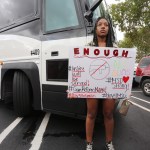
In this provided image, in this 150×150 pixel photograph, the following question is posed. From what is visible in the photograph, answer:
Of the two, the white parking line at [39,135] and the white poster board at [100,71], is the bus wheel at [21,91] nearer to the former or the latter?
the white parking line at [39,135]

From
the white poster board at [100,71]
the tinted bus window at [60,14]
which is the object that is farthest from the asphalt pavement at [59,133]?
the tinted bus window at [60,14]

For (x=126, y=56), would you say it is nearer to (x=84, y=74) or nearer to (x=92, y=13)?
(x=84, y=74)

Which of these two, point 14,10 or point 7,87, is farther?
point 7,87

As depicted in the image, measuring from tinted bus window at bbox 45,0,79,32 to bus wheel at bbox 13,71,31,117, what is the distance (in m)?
1.04

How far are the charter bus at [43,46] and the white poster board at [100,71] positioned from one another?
0.47 metres

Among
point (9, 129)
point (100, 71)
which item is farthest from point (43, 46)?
point (9, 129)

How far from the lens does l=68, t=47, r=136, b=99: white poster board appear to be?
3330 millimetres

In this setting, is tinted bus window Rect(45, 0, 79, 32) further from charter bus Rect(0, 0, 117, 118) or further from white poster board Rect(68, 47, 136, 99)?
white poster board Rect(68, 47, 136, 99)

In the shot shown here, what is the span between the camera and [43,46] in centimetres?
412

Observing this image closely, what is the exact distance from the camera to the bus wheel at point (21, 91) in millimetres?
4566

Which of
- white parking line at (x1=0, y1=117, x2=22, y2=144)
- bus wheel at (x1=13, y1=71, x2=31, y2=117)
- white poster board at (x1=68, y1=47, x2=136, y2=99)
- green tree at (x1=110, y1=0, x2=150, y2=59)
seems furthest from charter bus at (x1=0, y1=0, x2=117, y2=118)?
green tree at (x1=110, y1=0, x2=150, y2=59)

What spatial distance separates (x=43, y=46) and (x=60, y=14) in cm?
58

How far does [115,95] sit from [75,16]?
141cm

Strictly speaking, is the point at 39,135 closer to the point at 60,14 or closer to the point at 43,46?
the point at 43,46
